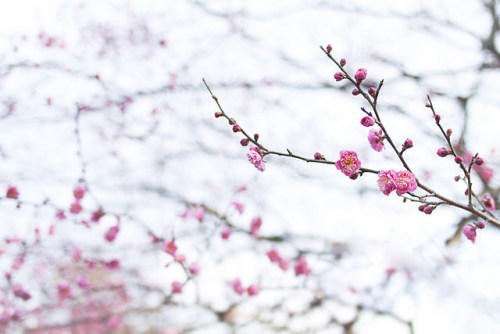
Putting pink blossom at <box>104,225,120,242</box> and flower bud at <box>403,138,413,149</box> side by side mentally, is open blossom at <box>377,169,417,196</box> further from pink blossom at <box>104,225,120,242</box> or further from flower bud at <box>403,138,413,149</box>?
pink blossom at <box>104,225,120,242</box>

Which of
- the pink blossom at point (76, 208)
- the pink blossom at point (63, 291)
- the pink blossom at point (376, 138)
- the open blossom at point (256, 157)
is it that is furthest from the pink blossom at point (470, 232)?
the pink blossom at point (63, 291)

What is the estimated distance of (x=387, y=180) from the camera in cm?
175

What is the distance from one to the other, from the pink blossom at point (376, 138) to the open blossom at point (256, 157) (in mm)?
482

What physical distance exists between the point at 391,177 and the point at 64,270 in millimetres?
6316

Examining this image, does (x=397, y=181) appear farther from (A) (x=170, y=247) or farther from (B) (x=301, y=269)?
(B) (x=301, y=269)

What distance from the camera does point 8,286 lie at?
15.5ft

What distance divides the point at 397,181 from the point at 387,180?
0.16 ft

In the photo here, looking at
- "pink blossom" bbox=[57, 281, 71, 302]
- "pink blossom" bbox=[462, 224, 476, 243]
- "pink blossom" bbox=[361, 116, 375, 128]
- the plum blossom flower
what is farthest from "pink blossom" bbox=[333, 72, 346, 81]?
"pink blossom" bbox=[57, 281, 71, 302]

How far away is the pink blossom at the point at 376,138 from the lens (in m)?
1.79

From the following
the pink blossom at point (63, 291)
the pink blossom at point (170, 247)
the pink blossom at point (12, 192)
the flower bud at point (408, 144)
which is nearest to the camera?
the flower bud at point (408, 144)

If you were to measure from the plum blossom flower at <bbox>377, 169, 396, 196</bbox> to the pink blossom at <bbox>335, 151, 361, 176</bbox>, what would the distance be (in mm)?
108

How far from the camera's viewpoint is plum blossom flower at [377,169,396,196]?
5.67 feet

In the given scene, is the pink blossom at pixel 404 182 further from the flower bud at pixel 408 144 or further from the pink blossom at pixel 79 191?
the pink blossom at pixel 79 191

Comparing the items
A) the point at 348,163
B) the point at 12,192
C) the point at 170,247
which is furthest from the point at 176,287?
the point at 348,163
